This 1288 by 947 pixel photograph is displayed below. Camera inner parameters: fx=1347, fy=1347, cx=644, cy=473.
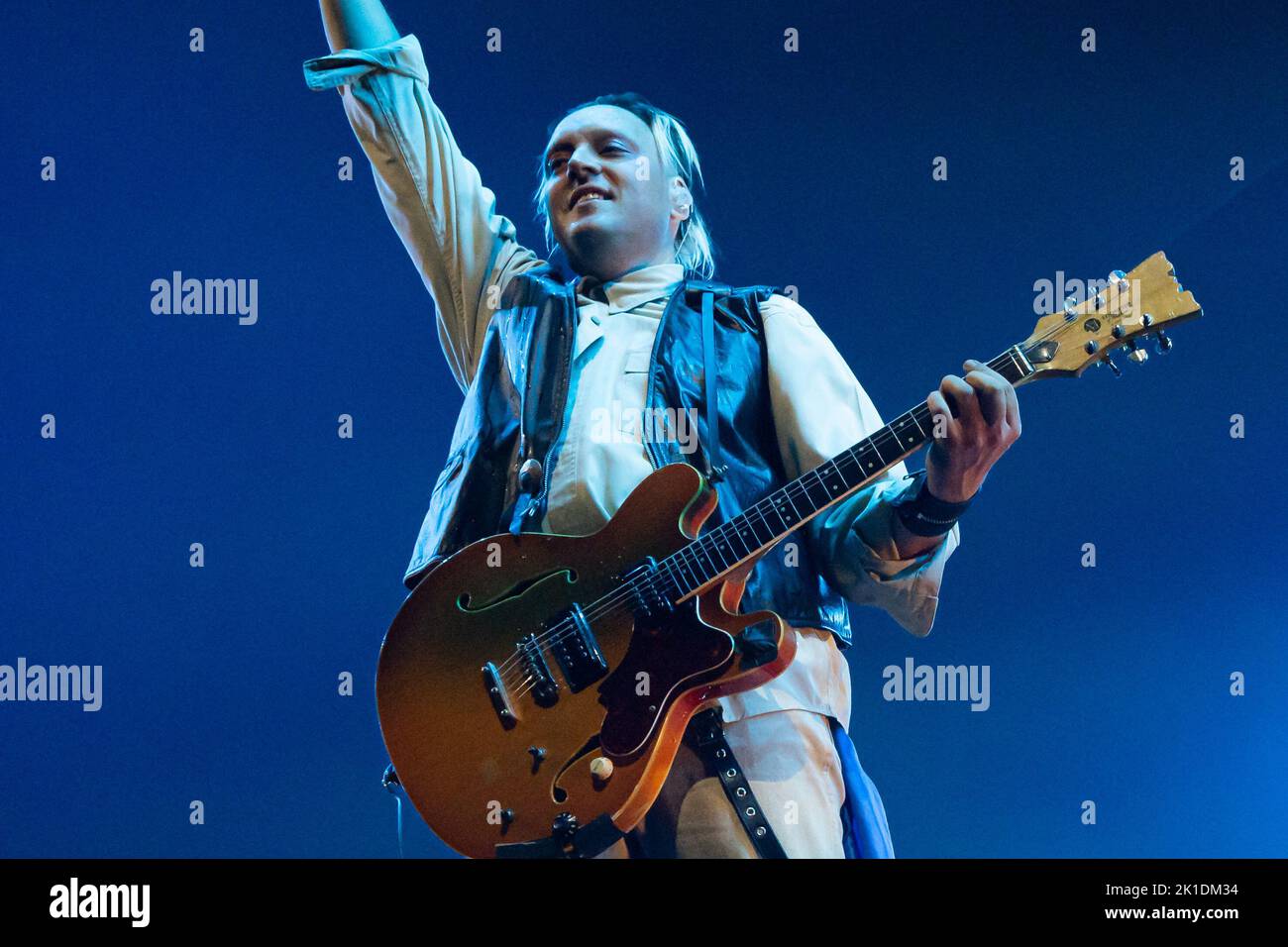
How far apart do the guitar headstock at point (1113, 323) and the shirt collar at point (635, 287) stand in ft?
2.23

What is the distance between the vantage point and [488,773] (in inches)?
86.4

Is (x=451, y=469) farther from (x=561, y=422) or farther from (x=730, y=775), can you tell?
(x=730, y=775)

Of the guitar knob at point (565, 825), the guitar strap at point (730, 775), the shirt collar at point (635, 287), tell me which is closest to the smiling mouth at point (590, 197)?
the shirt collar at point (635, 287)

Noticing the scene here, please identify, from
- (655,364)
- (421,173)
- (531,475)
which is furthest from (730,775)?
(421,173)

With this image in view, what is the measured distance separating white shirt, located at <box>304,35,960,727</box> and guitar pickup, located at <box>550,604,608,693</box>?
20cm

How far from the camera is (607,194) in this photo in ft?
8.48

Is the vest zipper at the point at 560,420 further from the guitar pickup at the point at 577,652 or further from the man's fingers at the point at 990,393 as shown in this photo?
the man's fingers at the point at 990,393

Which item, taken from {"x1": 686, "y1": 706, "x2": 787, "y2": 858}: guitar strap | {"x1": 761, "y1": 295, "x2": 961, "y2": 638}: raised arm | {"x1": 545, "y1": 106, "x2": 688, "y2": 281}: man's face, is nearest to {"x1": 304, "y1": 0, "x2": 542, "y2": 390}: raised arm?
{"x1": 545, "y1": 106, "x2": 688, "y2": 281}: man's face

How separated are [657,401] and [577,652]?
474 millimetres

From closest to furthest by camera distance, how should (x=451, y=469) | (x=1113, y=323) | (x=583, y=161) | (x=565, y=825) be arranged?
(x=565, y=825), (x=1113, y=323), (x=451, y=469), (x=583, y=161)

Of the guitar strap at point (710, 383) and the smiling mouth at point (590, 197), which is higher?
the smiling mouth at point (590, 197)

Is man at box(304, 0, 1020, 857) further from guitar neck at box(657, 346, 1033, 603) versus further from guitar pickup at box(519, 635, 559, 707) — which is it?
guitar pickup at box(519, 635, 559, 707)

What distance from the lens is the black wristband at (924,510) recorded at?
218 centimetres

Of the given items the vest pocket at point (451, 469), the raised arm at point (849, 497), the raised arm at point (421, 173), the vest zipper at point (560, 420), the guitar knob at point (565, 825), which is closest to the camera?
the guitar knob at point (565, 825)
